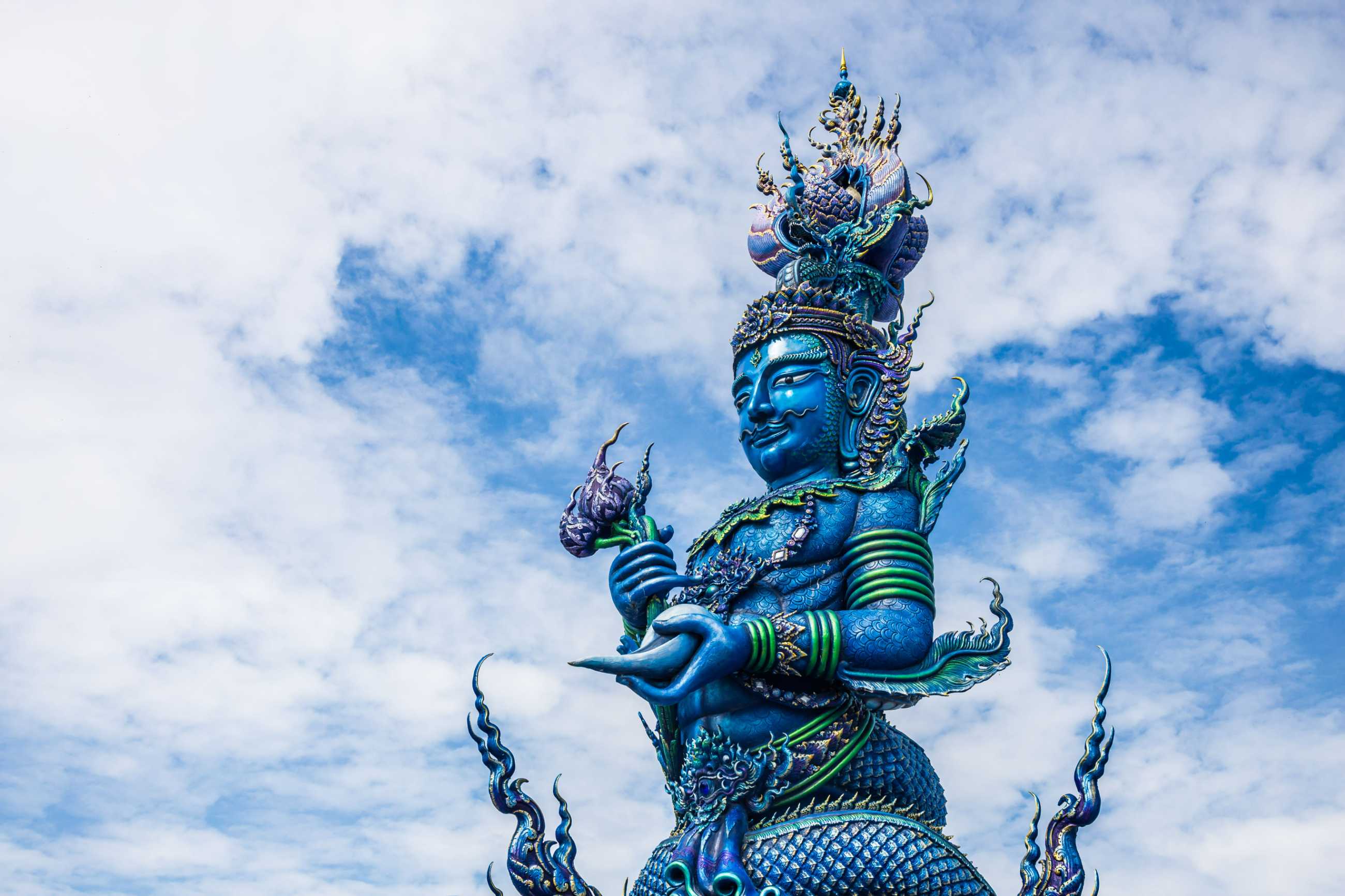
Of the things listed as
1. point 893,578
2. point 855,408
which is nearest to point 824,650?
point 893,578

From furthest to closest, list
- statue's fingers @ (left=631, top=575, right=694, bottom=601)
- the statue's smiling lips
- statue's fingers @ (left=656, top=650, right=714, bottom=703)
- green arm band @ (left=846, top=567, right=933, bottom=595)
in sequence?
the statue's smiling lips → green arm band @ (left=846, top=567, right=933, bottom=595) → statue's fingers @ (left=631, top=575, right=694, bottom=601) → statue's fingers @ (left=656, top=650, right=714, bottom=703)

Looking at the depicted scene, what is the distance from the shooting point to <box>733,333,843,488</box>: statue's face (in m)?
9.47

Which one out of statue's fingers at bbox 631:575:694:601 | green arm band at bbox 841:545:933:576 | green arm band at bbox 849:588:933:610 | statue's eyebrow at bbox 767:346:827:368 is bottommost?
statue's fingers at bbox 631:575:694:601

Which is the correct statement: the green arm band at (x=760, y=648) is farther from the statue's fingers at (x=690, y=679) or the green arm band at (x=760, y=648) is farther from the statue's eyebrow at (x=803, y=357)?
the statue's eyebrow at (x=803, y=357)

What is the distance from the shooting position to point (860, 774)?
854 centimetres

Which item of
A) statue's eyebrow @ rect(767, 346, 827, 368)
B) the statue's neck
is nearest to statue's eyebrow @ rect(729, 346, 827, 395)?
statue's eyebrow @ rect(767, 346, 827, 368)

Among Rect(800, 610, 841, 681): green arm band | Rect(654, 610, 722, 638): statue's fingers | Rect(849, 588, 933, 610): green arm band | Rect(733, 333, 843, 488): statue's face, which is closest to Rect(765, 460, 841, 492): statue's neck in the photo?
Rect(733, 333, 843, 488): statue's face

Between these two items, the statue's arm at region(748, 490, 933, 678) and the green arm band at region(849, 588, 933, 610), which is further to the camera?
the green arm band at region(849, 588, 933, 610)

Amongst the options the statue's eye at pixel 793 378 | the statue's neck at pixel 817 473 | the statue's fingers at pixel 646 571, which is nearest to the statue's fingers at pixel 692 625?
the statue's fingers at pixel 646 571

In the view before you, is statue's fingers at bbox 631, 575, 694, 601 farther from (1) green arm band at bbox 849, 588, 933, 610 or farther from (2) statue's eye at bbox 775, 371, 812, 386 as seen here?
(2) statue's eye at bbox 775, 371, 812, 386

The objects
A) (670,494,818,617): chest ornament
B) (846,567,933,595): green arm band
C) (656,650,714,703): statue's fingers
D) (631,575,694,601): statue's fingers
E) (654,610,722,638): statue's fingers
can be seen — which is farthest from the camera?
(670,494,818,617): chest ornament

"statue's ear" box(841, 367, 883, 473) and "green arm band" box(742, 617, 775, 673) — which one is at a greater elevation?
"statue's ear" box(841, 367, 883, 473)

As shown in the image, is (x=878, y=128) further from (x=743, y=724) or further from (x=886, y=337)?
(x=743, y=724)

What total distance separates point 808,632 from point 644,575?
977 mm
